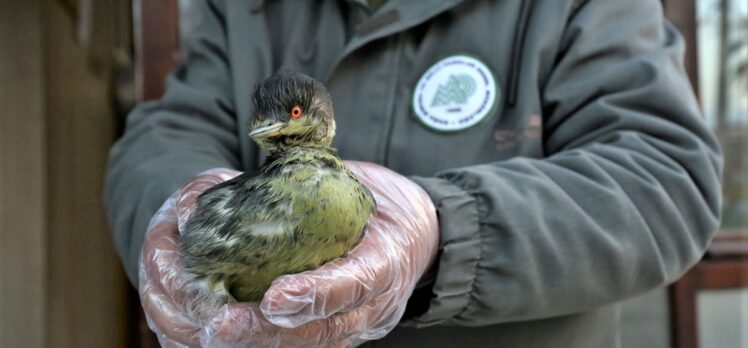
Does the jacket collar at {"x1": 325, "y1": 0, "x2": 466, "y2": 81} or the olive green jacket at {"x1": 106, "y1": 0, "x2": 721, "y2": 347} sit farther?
the jacket collar at {"x1": 325, "y1": 0, "x2": 466, "y2": 81}

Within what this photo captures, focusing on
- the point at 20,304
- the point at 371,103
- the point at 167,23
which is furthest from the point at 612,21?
the point at 20,304

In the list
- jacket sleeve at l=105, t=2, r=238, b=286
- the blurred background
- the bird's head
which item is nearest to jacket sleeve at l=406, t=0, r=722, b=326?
the bird's head

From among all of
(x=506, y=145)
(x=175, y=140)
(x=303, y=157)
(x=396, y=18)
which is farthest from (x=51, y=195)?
(x=303, y=157)

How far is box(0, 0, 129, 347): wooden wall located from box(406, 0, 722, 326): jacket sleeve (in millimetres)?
1364

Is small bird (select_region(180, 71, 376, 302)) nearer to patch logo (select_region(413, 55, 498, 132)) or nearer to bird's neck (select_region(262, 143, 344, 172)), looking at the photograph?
bird's neck (select_region(262, 143, 344, 172))

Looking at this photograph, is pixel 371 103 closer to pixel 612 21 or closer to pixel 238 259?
pixel 612 21

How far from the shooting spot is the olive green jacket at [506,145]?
1.03m

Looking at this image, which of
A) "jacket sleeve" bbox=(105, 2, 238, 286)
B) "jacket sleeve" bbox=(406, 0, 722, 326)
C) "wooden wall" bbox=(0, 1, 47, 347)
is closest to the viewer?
"jacket sleeve" bbox=(406, 0, 722, 326)

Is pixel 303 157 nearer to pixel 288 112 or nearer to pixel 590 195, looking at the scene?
pixel 288 112

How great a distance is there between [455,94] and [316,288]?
0.56 m

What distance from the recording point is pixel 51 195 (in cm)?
209

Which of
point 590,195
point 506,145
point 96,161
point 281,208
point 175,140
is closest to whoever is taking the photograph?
point 281,208

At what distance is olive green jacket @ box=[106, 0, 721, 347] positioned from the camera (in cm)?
103

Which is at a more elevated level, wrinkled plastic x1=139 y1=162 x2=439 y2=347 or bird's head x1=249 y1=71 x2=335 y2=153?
bird's head x1=249 y1=71 x2=335 y2=153
